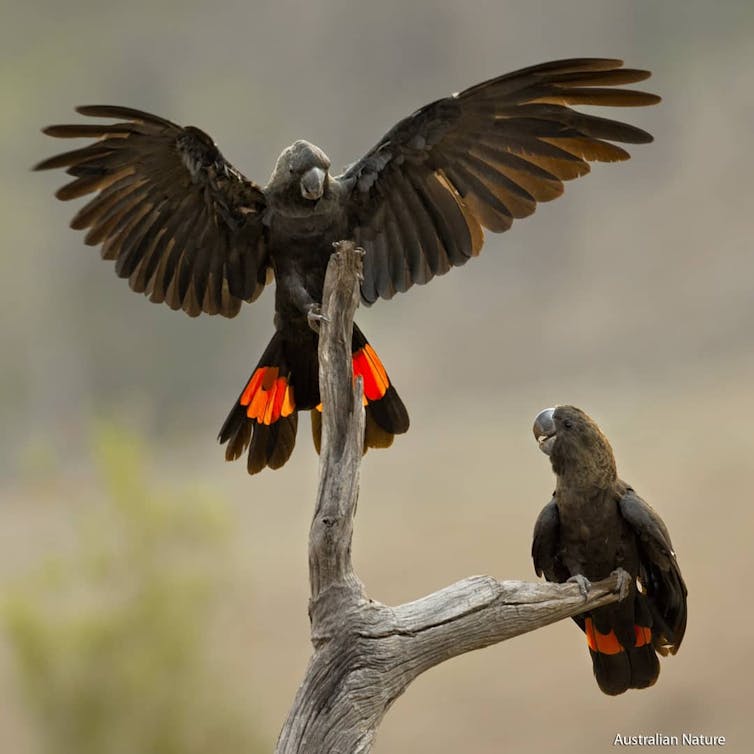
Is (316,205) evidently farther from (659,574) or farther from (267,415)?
(659,574)

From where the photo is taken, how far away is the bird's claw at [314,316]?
14.8 ft

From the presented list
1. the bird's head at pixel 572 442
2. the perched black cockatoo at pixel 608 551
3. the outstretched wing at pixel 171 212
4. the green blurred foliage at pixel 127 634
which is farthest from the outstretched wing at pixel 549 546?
the green blurred foliage at pixel 127 634

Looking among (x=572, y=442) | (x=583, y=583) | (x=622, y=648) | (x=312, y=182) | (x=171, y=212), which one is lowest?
(x=622, y=648)

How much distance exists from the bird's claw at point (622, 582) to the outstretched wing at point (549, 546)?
0.25m

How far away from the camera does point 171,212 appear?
16.6 ft

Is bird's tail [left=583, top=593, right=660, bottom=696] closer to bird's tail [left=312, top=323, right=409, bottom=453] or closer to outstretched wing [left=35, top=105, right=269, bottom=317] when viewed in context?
bird's tail [left=312, top=323, right=409, bottom=453]

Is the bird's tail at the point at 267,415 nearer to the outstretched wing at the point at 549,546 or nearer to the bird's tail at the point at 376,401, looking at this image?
the bird's tail at the point at 376,401

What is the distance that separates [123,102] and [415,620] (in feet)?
57.6

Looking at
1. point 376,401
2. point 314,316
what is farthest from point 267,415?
point 314,316

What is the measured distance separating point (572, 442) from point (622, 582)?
0.60 m

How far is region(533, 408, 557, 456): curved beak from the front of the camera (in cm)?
A: 476

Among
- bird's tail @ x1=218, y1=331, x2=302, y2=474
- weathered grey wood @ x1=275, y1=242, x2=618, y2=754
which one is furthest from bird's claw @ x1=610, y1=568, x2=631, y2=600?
bird's tail @ x1=218, y1=331, x2=302, y2=474

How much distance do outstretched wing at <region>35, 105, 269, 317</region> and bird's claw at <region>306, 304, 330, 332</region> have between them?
52cm

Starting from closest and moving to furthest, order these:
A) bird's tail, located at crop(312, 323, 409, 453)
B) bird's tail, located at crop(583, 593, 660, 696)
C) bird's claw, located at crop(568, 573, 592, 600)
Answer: bird's claw, located at crop(568, 573, 592, 600) → bird's tail, located at crop(583, 593, 660, 696) → bird's tail, located at crop(312, 323, 409, 453)
